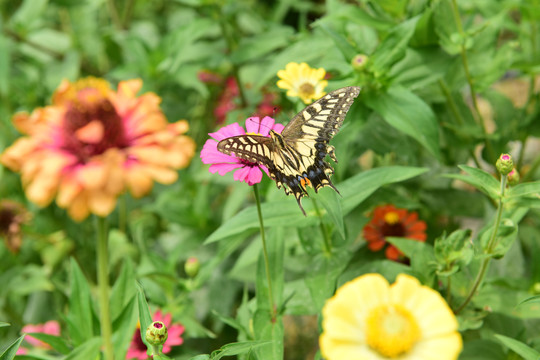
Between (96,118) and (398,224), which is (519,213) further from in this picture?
(96,118)

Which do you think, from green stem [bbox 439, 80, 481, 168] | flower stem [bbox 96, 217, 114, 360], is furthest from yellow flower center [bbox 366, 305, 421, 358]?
green stem [bbox 439, 80, 481, 168]

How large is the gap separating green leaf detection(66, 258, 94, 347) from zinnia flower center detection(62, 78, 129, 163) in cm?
40

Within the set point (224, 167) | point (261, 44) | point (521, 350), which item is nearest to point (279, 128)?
point (224, 167)

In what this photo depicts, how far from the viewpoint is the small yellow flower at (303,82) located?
95 cm

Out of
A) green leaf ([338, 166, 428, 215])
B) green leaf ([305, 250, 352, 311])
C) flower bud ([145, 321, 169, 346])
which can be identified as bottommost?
green leaf ([305, 250, 352, 311])

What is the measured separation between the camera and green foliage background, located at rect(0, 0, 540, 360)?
2.93 ft

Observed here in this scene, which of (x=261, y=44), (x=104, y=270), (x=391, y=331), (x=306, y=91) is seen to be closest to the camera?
(x=391, y=331)

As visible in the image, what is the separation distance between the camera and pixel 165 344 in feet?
3.18

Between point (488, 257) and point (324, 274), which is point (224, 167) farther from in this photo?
point (488, 257)

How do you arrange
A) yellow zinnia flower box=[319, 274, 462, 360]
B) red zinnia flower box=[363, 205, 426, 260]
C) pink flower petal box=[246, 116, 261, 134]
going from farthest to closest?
red zinnia flower box=[363, 205, 426, 260], pink flower petal box=[246, 116, 261, 134], yellow zinnia flower box=[319, 274, 462, 360]

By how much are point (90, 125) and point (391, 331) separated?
1.27 ft

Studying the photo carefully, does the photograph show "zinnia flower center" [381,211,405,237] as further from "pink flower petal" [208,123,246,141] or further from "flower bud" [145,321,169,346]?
"flower bud" [145,321,169,346]

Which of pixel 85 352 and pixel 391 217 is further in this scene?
pixel 391 217

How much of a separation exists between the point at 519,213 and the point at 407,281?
1.62ft
